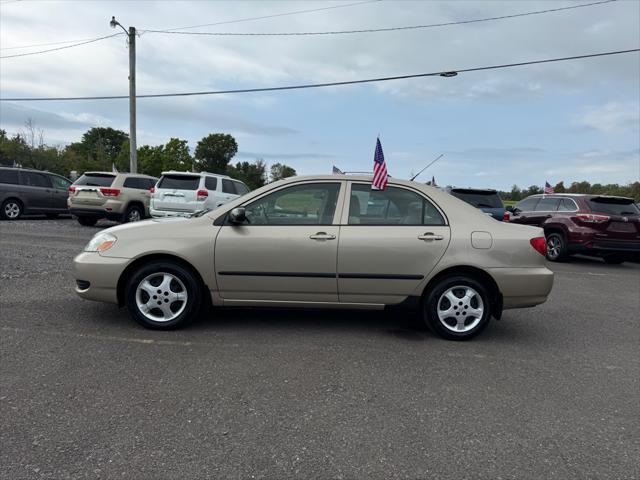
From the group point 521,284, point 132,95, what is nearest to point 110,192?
point 132,95

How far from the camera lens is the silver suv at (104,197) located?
14164 millimetres

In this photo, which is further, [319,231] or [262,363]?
[319,231]

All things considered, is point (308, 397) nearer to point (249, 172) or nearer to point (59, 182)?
point (59, 182)

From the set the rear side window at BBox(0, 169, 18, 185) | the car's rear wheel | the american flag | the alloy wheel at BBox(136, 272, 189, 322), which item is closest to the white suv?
the car's rear wheel

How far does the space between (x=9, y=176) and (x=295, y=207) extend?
1419 centimetres

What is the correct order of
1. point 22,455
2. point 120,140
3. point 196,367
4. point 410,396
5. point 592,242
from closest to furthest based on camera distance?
point 22,455
point 410,396
point 196,367
point 592,242
point 120,140

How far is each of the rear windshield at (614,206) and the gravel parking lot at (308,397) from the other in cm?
630

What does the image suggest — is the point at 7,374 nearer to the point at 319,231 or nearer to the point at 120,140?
the point at 319,231

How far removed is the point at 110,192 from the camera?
14.2 metres

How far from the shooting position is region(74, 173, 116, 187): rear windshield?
14.3 meters

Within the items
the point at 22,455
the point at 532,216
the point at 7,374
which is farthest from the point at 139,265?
the point at 532,216

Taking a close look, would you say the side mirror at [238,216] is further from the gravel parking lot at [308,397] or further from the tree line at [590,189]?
the tree line at [590,189]

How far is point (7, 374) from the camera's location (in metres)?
3.56

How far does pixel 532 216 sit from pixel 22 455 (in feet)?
41.3
